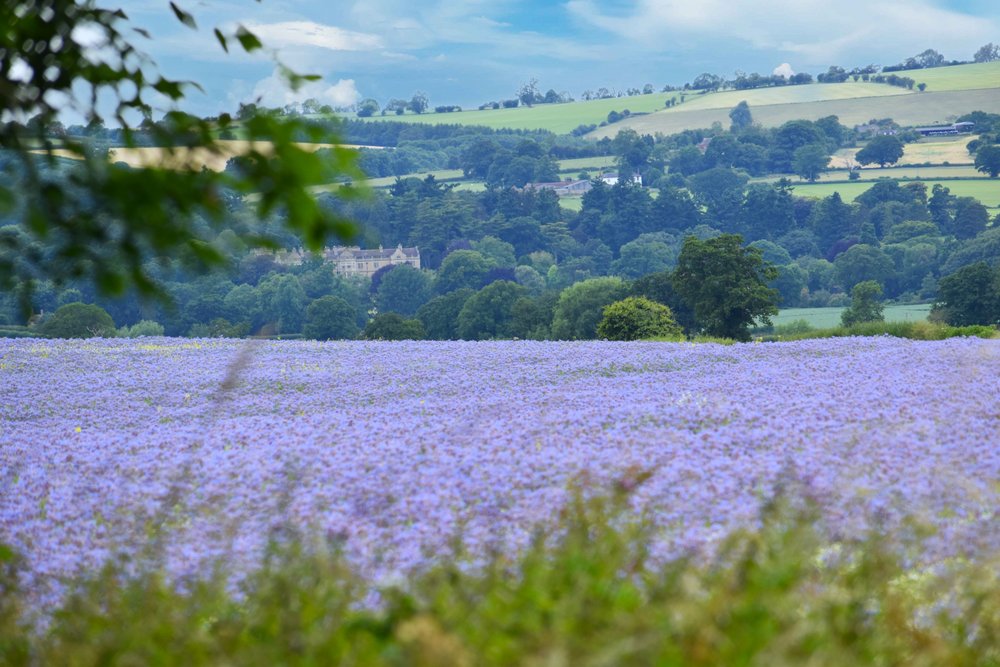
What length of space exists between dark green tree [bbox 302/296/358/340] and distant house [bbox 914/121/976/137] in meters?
136

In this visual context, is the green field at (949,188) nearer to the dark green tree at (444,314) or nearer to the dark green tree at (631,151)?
the dark green tree at (631,151)

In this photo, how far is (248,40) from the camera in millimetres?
4422

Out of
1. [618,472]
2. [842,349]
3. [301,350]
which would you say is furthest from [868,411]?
[301,350]

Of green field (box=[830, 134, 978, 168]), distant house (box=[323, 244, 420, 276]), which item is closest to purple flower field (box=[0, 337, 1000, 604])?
distant house (box=[323, 244, 420, 276])

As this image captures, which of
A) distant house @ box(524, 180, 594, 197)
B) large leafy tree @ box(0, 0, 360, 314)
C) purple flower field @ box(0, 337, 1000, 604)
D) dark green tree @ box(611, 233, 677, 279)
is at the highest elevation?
large leafy tree @ box(0, 0, 360, 314)

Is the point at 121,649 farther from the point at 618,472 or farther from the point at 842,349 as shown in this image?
the point at 842,349

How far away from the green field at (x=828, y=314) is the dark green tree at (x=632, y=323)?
148 feet

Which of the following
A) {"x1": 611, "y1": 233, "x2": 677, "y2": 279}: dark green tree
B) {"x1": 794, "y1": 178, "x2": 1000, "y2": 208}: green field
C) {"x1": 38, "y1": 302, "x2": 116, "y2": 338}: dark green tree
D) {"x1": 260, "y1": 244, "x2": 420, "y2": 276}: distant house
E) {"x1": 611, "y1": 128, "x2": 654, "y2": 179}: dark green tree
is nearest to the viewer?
{"x1": 38, "y1": 302, "x2": 116, "y2": 338}: dark green tree

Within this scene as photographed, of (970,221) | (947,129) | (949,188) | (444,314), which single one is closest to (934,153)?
(947,129)

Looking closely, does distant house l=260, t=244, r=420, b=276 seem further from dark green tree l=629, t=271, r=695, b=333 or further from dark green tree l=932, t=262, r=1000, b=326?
dark green tree l=932, t=262, r=1000, b=326

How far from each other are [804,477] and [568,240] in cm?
12833

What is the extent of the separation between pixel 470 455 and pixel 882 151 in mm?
171843

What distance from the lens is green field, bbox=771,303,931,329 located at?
79812 millimetres

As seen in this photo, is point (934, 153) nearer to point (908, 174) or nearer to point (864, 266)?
point (908, 174)
